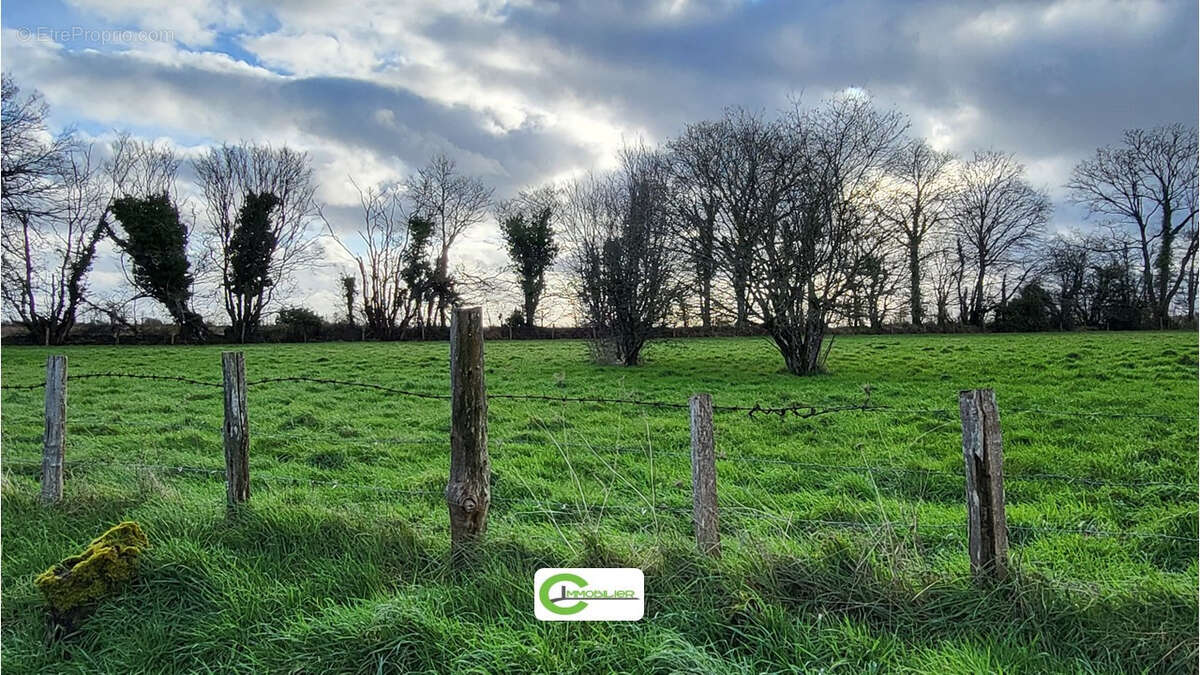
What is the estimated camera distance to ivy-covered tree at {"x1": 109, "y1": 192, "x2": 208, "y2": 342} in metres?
7.40

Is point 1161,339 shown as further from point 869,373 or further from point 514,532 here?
point 514,532

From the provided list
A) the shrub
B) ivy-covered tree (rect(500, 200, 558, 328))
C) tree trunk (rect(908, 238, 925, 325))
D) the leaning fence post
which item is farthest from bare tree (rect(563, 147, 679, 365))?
the leaning fence post

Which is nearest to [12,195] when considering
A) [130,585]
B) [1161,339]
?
[130,585]

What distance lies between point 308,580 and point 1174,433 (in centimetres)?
831

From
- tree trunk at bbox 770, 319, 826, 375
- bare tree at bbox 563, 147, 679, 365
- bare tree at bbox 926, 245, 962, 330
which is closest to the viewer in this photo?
bare tree at bbox 926, 245, 962, 330

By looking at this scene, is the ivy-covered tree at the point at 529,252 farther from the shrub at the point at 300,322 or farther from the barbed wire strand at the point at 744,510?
the barbed wire strand at the point at 744,510

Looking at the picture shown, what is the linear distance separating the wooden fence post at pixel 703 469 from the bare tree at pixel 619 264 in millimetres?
13322

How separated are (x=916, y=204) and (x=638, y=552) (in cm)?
1265

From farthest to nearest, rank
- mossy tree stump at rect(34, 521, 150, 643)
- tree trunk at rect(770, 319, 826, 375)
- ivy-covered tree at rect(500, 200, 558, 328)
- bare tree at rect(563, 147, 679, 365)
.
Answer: bare tree at rect(563, 147, 679, 365), tree trunk at rect(770, 319, 826, 375), ivy-covered tree at rect(500, 200, 558, 328), mossy tree stump at rect(34, 521, 150, 643)

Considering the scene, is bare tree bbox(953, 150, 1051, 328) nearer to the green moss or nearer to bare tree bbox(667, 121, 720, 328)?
bare tree bbox(667, 121, 720, 328)

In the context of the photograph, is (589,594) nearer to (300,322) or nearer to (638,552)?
(638,552)

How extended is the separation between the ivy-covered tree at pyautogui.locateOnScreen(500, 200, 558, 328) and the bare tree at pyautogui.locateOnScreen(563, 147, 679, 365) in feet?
11.9

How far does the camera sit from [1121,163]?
6152 mm

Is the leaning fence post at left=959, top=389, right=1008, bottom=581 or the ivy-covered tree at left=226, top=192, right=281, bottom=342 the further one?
the ivy-covered tree at left=226, top=192, right=281, bottom=342
